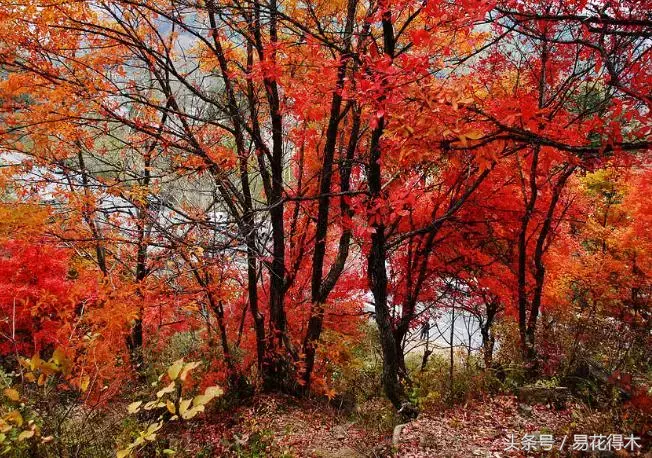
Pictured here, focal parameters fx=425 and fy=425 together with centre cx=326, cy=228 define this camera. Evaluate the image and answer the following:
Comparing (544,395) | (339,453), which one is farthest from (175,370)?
(544,395)

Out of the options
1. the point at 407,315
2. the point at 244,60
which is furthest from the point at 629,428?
the point at 244,60

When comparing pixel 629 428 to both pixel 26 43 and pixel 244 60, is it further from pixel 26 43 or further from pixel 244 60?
pixel 26 43

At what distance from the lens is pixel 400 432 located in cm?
568

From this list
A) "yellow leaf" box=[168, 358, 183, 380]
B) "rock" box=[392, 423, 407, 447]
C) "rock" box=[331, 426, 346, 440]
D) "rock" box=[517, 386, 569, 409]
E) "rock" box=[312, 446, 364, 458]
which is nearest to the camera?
"yellow leaf" box=[168, 358, 183, 380]

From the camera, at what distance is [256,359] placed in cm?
953

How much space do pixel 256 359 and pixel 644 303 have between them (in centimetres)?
911

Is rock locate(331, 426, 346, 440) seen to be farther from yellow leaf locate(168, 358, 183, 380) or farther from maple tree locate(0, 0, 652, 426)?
yellow leaf locate(168, 358, 183, 380)

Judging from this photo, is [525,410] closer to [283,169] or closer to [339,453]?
[339,453]

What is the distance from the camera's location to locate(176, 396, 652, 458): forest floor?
15.4 ft

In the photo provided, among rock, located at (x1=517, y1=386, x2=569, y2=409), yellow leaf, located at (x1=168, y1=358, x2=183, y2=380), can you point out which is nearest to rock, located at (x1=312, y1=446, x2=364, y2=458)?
rock, located at (x1=517, y1=386, x2=569, y2=409)

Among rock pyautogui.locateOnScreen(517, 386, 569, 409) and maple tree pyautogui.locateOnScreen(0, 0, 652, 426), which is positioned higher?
maple tree pyautogui.locateOnScreen(0, 0, 652, 426)

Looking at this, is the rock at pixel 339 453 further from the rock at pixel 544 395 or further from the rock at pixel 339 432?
the rock at pixel 544 395

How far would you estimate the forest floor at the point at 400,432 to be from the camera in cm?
471

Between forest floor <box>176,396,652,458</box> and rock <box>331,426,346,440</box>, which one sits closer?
forest floor <box>176,396,652,458</box>
